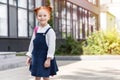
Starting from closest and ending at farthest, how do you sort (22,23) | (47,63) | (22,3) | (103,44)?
(47,63), (103,44), (22,23), (22,3)

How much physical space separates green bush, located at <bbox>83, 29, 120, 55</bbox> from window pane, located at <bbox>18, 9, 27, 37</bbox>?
575cm

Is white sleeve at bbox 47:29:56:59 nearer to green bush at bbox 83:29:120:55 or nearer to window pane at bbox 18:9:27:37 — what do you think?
green bush at bbox 83:29:120:55

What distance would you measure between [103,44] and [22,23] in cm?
711

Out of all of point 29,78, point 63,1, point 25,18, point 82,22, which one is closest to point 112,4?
point 82,22

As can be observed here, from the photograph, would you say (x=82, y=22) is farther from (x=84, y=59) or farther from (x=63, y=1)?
(x=84, y=59)

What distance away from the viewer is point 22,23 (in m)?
26.8

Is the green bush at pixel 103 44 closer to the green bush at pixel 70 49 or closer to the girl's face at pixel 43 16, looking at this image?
the green bush at pixel 70 49

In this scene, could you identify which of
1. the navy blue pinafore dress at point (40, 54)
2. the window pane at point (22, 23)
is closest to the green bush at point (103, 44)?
the window pane at point (22, 23)

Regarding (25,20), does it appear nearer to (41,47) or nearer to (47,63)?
(41,47)

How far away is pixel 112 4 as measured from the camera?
226ft

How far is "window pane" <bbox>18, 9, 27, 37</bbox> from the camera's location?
26.4m

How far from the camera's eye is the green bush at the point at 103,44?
2153 centimetres

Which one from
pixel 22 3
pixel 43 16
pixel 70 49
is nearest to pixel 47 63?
pixel 43 16

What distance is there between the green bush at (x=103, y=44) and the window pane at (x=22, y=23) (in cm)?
575
